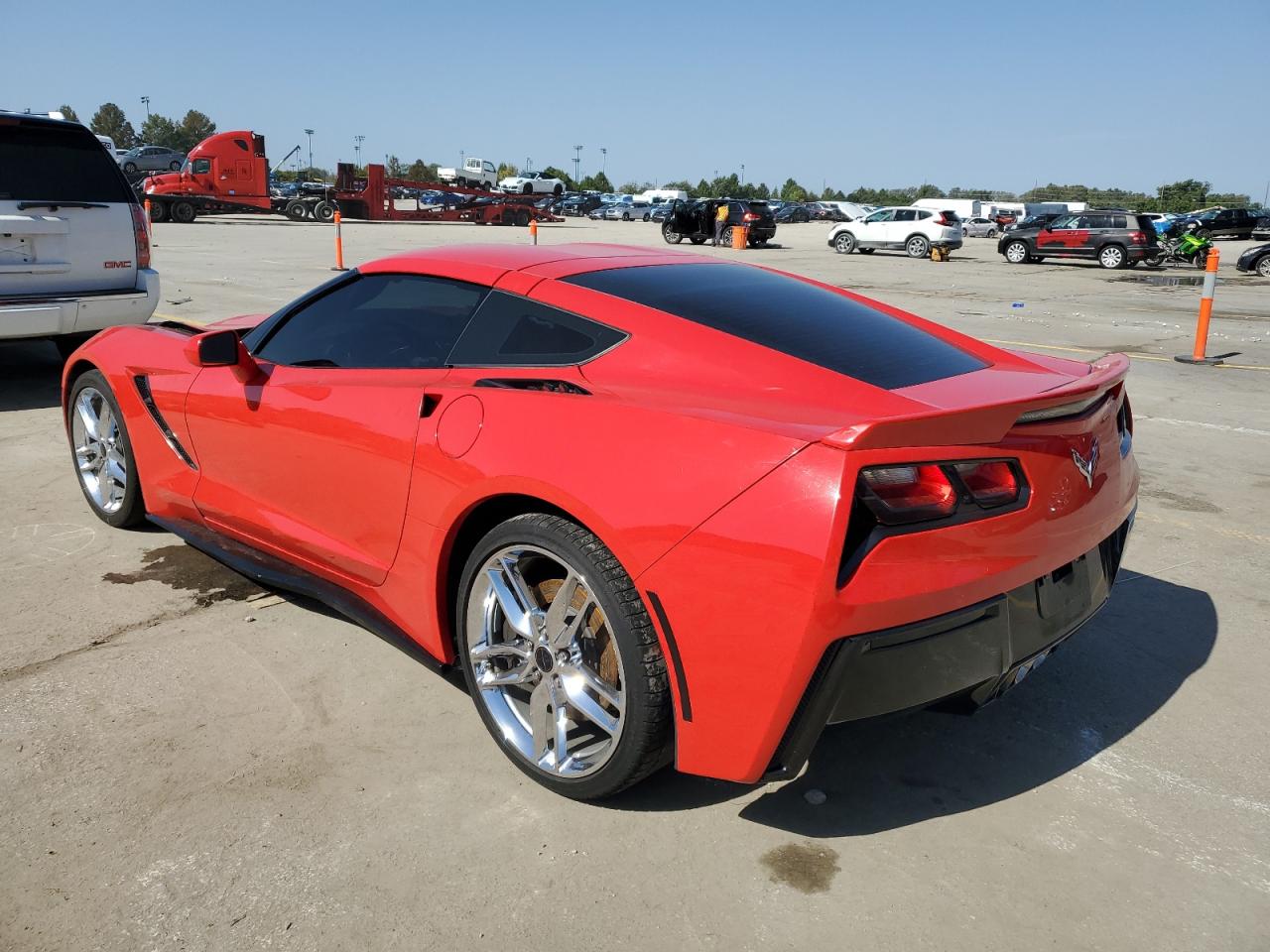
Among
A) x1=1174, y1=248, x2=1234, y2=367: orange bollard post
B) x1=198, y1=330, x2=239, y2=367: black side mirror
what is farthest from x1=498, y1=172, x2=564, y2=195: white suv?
x1=198, y1=330, x2=239, y2=367: black side mirror

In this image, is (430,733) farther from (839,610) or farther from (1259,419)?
(1259,419)

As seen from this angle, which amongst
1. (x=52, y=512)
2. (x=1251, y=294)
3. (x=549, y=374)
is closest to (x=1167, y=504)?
(x=549, y=374)

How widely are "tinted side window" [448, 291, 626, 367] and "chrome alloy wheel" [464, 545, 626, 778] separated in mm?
558

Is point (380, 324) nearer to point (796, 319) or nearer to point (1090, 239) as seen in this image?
point (796, 319)

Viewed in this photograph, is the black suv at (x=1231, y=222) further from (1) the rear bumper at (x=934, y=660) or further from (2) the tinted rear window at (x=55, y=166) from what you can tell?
(1) the rear bumper at (x=934, y=660)

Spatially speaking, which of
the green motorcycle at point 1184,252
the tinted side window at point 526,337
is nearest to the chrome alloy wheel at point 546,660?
the tinted side window at point 526,337

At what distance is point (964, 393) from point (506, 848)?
1.59 metres

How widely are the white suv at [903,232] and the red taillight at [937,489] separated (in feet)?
96.8

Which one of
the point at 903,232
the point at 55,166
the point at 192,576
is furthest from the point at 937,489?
the point at 903,232

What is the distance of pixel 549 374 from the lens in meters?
2.73

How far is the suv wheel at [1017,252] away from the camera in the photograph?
2980 centimetres

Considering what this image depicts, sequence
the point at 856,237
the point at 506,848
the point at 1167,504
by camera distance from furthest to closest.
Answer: the point at 856,237
the point at 1167,504
the point at 506,848

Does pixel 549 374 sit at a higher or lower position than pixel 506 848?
higher

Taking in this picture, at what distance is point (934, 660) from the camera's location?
7.43ft
